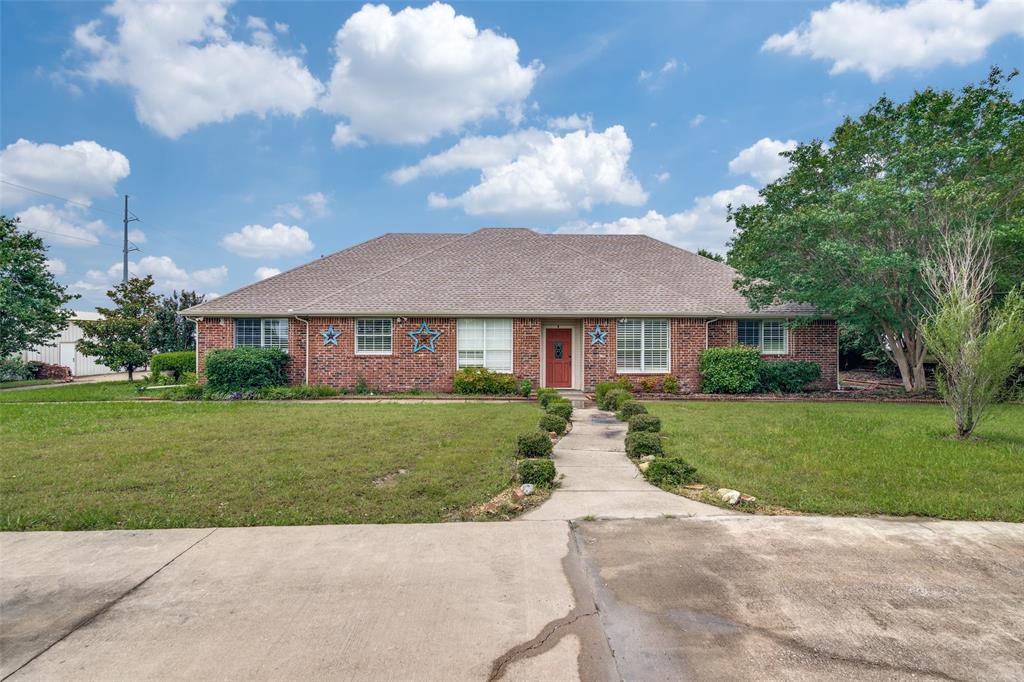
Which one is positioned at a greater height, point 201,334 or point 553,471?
point 201,334

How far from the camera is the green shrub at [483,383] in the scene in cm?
1609

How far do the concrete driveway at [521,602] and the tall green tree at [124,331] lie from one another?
21.9m

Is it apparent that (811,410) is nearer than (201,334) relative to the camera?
Yes

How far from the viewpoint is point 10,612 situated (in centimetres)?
343

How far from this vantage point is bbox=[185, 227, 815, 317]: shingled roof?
1661 cm

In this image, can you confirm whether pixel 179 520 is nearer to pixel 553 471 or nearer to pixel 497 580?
pixel 497 580

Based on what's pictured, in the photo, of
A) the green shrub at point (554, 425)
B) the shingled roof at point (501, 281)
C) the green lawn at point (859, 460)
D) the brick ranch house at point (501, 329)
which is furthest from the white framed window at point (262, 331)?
the green lawn at point (859, 460)

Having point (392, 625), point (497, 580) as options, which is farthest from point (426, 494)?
point (392, 625)

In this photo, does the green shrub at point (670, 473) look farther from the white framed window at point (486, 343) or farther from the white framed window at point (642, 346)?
the white framed window at point (486, 343)

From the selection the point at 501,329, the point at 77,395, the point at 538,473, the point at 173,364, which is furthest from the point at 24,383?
the point at 538,473

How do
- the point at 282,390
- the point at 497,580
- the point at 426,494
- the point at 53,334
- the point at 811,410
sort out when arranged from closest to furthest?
the point at 497,580
the point at 426,494
the point at 811,410
the point at 282,390
the point at 53,334

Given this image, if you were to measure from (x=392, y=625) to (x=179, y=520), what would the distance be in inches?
124

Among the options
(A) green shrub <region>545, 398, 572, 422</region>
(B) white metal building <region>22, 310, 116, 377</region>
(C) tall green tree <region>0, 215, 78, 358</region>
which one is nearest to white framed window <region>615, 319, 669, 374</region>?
(A) green shrub <region>545, 398, 572, 422</region>

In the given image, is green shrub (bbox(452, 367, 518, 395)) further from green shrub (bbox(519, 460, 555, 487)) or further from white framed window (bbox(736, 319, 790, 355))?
green shrub (bbox(519, 460, 555, 487))
